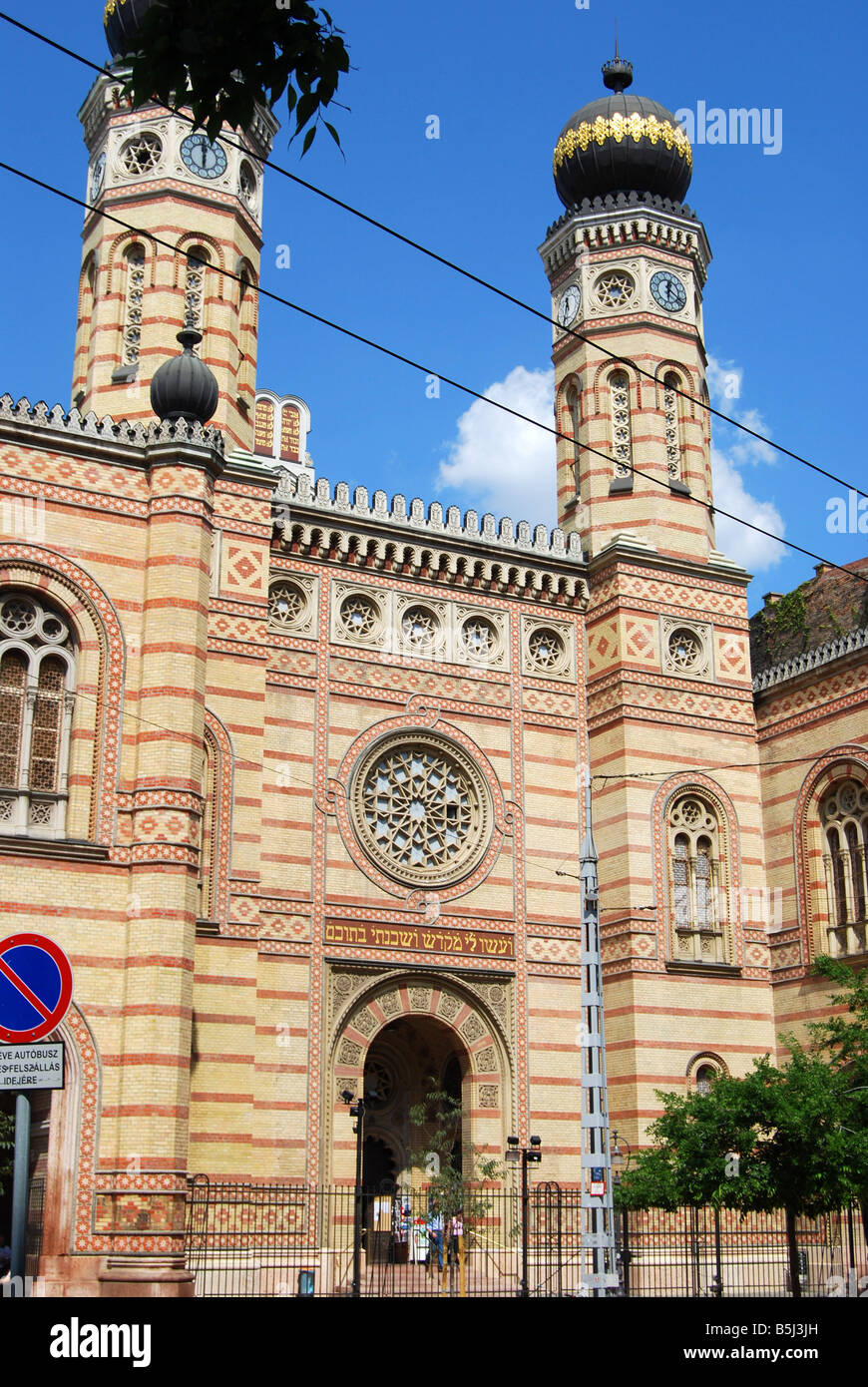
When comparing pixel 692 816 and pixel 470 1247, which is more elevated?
pixel 692 816

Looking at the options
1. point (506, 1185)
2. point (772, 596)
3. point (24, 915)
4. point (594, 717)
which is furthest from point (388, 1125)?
point (772, 596)

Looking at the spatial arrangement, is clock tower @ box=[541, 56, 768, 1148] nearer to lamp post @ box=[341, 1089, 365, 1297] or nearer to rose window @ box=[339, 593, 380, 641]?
rose window @ box=[339, 593, 380, 641]

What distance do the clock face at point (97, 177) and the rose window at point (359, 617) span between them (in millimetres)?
8057

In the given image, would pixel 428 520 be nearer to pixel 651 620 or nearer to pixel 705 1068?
pixel 651 620

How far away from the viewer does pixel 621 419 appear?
2777 cm

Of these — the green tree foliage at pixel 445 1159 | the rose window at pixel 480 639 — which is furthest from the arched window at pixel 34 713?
the rose window at pixel 480 639

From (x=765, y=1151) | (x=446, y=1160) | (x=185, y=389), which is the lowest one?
(x=446, y=1160)

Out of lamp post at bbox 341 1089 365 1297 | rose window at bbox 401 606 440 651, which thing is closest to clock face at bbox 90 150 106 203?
rose window at bbox 401 606 440 651

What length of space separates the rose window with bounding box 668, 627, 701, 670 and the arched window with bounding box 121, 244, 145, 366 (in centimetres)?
1033

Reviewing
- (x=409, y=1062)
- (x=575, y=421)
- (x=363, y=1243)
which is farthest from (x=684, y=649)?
(x=363, y=1243)

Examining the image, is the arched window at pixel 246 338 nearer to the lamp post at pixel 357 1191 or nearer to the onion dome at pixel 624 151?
the onion dome at pixel 624 151

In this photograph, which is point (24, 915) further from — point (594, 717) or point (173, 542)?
point (594, 717)

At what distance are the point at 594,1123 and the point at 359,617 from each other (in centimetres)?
1049
